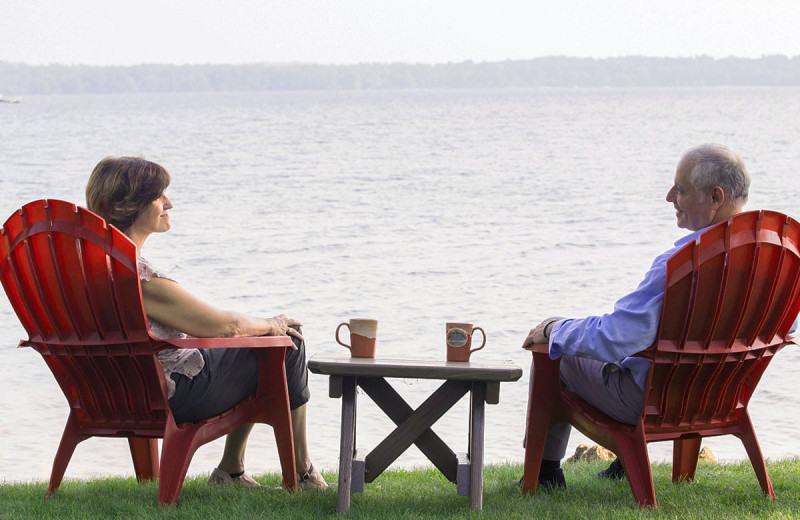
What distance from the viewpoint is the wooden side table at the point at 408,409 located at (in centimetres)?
334

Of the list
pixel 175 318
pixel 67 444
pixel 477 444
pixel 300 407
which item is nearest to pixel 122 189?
pixel 175 318

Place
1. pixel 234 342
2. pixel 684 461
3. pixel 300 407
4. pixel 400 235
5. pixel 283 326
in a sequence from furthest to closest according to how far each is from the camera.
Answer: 1. pixel 400 235
2. pixel 684 461
3. pixel 300 407
4. pixel 283 326
5. pixel 234 342

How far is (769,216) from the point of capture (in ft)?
10.5

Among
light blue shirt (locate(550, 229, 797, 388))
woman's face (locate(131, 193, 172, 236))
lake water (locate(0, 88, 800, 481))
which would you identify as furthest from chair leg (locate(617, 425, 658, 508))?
lake water (locate(0, 88, 800, 481))

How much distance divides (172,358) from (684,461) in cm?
197

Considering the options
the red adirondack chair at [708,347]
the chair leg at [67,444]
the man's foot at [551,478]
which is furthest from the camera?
the man's foot at [551,478]

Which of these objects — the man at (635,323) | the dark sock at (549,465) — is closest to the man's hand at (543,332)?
the man at (635,323)

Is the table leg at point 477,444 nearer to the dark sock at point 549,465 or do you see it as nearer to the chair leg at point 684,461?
the dark sock at point 549,465

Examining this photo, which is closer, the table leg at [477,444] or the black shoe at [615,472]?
the table leg at [477,444]

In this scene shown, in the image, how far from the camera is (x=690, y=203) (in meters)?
3.43

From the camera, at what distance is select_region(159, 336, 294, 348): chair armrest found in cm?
325

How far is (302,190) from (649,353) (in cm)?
2144

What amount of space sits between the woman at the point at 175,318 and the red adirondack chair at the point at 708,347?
103 centimetres

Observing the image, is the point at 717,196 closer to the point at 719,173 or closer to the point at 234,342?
the point at 719,173
